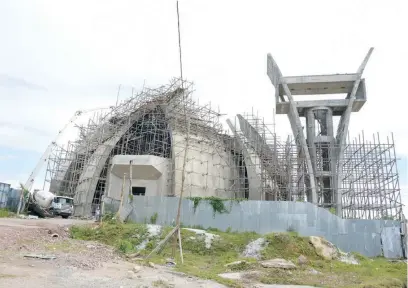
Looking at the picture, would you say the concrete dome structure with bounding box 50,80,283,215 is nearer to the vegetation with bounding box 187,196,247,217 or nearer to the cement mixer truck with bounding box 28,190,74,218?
the cement mixer truck with bounding box 28,190,74,218

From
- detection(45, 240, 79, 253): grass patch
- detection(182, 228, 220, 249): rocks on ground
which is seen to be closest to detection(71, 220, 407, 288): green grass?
detection(182, 228, 220, 249): rocks on ground

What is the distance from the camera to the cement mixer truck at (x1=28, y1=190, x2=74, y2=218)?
2405 cm

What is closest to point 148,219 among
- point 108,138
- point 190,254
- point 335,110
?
point 190,254

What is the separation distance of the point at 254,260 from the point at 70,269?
20.5 ft

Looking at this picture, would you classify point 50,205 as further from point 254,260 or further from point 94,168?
point 254,260

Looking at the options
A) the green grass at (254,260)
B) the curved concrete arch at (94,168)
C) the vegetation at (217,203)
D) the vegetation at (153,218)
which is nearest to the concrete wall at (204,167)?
the curved concrete arch at (94,168)

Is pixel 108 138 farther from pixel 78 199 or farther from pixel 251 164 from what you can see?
pixel 251 164

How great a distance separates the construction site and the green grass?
854 cm

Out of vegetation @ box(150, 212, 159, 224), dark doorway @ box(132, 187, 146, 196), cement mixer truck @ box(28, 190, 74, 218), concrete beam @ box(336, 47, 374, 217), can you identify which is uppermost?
concrete beam @ box(336, 47, 374, 217)

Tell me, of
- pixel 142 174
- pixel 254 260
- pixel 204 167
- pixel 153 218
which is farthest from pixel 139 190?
pixel 254 260

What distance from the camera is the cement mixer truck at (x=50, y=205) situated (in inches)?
947

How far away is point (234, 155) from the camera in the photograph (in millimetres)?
28328

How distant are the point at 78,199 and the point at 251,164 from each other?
13.2 meters

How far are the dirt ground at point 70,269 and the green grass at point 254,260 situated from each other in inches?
42.1
